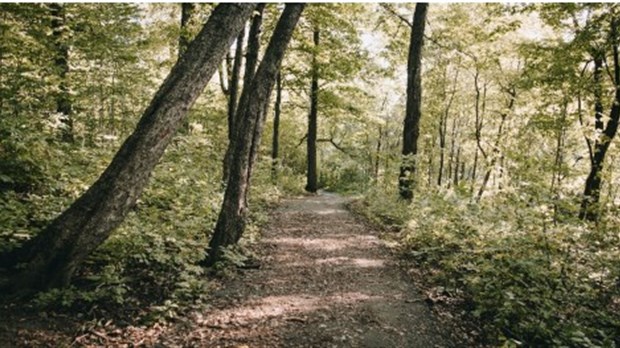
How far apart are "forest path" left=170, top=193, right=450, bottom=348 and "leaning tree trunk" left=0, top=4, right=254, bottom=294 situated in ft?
5.01

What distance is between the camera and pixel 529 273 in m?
5.80

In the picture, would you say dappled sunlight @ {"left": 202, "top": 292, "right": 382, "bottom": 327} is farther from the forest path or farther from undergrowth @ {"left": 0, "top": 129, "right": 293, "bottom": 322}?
undergrowth @ {"left": 0, "top": 129, "right": 293, "bottom": 322}

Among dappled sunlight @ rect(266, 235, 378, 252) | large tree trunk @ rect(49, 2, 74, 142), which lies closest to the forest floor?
dappled sunlight @ rect(266, 235, 378, 252)

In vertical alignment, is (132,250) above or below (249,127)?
below

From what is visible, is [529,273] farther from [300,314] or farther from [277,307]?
[277,307]

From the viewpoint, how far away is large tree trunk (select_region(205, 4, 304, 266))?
759 cm

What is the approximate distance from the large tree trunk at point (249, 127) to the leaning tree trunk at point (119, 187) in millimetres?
2231

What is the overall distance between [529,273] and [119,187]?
17.9ft

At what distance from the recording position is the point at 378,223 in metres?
11.9

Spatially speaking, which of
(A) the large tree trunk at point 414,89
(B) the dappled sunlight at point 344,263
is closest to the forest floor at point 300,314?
(B) the dappled sunlight at point 344,263

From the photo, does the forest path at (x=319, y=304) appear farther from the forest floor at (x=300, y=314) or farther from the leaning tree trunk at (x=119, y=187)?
the leaning tree trunk at (x=119, y=187)

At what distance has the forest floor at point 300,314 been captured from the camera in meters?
4.68

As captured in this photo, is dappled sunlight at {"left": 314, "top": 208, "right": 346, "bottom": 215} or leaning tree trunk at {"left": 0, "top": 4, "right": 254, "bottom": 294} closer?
leaning tree trunk at {"left": 0, "top": 4, "right": 254, "bottom": 294}

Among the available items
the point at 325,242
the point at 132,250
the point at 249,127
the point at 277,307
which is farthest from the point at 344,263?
the point at 132,250
